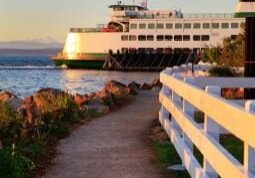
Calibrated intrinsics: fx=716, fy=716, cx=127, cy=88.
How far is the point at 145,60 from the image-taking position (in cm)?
9400

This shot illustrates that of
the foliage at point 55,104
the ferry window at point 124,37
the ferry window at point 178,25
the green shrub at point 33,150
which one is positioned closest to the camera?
the green shrub at point 33,150

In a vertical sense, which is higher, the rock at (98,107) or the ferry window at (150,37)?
the ferry window at (150,37)

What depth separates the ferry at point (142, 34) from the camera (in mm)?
97375

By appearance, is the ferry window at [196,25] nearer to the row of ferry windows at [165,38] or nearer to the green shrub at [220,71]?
the row of ferry windows at [165,38]

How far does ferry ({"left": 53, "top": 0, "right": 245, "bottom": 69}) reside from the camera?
319ft

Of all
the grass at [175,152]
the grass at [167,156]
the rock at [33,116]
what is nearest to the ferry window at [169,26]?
the rock at [33,116]

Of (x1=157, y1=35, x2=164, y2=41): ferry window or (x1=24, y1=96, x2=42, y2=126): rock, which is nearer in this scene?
(x1=24, y1=96, x2=42, y2=126): rock

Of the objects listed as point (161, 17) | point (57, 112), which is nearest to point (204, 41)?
point (161, 17)

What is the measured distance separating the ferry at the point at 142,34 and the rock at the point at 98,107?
7704 centimetres

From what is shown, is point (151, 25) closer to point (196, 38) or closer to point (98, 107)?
point (196, 38)

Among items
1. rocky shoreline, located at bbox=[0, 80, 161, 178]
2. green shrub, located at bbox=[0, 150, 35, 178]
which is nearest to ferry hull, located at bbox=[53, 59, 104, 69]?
rocky shoreline, located at bbox=[0, 80, 161, 178]

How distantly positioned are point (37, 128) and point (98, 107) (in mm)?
5890

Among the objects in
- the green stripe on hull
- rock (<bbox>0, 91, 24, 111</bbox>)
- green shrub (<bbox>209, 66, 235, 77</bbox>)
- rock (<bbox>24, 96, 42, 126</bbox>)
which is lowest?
the green stripe on hull

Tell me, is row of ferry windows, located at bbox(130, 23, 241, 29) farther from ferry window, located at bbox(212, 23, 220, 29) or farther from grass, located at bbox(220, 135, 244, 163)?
grass, located at bbox(220, 135, 244, 163)
